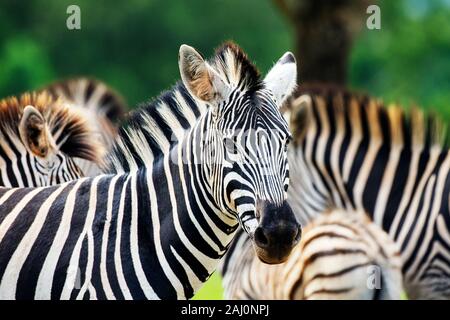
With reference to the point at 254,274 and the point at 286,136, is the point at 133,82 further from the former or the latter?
the point at 286,136

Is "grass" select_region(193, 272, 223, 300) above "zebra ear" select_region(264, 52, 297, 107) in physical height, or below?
below

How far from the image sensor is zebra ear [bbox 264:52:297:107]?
5312 millimetres

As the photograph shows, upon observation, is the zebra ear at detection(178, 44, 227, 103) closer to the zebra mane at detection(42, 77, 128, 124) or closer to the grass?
the grass

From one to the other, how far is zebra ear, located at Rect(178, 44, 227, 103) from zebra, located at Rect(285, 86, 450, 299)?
357 cm

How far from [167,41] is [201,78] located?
42882 millimetres

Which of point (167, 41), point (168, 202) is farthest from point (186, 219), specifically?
point (167, 41)

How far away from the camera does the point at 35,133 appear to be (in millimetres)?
6711

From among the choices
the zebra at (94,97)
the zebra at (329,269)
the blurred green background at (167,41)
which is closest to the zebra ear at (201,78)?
the zebra at (329,269)

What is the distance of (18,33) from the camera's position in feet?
157

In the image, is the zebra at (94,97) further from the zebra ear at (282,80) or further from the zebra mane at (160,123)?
the zebra ear at (282,80)

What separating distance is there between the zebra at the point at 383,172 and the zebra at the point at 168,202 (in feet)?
11.0

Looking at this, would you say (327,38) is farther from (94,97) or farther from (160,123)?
(160,123)

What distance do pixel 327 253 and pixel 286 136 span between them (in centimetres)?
295

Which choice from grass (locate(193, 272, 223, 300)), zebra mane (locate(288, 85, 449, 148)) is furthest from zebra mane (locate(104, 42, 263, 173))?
grass (locate(193, 272, 223, 300))
